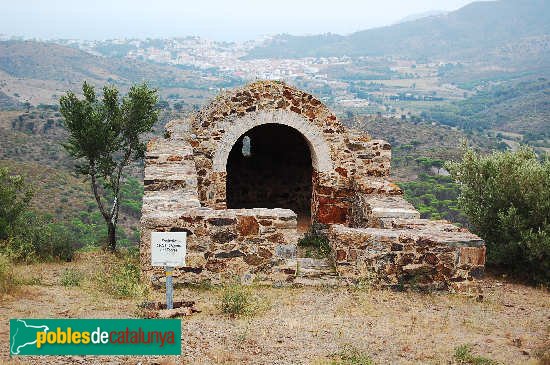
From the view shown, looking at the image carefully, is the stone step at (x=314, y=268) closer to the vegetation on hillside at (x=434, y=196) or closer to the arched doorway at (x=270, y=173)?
the arched doorway at (x=270, y=173)

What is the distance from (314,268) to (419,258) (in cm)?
138

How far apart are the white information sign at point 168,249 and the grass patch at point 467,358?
272 cm

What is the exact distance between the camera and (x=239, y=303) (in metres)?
6.38

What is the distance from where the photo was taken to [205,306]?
21.6 ft

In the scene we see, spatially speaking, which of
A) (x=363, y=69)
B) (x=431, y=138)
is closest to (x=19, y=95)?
(x=431, y=138)

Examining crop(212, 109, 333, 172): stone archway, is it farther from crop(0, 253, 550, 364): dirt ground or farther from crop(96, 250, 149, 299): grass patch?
crop(0, 253, 550, 364): dirt ground

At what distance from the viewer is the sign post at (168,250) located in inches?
237

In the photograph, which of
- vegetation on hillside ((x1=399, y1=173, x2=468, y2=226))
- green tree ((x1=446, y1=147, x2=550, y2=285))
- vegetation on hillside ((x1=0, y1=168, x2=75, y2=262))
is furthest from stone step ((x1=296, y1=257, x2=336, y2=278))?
vegetation on hillside ((x1=399, y1=173, x2=468, y2=226))

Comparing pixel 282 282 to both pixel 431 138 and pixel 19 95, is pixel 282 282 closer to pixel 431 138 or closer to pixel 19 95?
pixel 431 138

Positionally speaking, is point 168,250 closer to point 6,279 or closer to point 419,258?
point 6,279

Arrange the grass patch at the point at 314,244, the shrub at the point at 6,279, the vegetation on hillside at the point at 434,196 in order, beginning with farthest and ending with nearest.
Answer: the vegetation on hillside at the point at 434,196, the grass patch at the point at 314,244, the shrub at the point at 6,279

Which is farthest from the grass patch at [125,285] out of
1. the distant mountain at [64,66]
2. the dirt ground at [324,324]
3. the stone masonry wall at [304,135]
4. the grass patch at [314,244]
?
the distant mountain at [64,66]

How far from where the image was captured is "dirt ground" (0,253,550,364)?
525cm

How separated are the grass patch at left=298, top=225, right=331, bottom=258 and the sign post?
434cm
